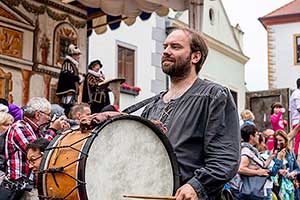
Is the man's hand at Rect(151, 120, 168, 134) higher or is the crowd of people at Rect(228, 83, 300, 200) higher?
the man's hand at Rect(151, 120, 168, 134)

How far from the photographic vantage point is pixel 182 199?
3395mm

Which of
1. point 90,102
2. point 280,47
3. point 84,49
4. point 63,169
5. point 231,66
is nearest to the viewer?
point 63,169

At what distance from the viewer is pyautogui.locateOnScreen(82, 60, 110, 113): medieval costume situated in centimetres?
1136

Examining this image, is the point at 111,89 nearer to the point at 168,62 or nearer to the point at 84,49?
the point at 84,49

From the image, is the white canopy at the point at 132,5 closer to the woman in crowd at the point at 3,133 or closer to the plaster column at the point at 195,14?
the plaster column at the point at 195,14

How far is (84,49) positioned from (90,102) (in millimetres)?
1608

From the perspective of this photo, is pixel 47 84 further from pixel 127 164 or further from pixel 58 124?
pixel 127 164

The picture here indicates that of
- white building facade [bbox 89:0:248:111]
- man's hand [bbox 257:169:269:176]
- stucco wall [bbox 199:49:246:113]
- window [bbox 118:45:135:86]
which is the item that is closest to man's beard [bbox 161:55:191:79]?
man's hand [bbox 257:169:269:176]

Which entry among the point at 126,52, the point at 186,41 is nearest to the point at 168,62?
the point at 186,41

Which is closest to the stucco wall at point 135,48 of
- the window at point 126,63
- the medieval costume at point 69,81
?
the window at point 126,63

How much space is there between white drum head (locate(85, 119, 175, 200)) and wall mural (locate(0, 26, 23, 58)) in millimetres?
7671

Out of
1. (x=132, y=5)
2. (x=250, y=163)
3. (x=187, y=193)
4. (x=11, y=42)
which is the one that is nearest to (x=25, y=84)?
(x=11, y=42)

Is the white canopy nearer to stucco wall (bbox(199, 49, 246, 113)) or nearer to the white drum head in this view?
the white drum head

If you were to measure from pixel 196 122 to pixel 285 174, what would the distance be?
6.36 meters
